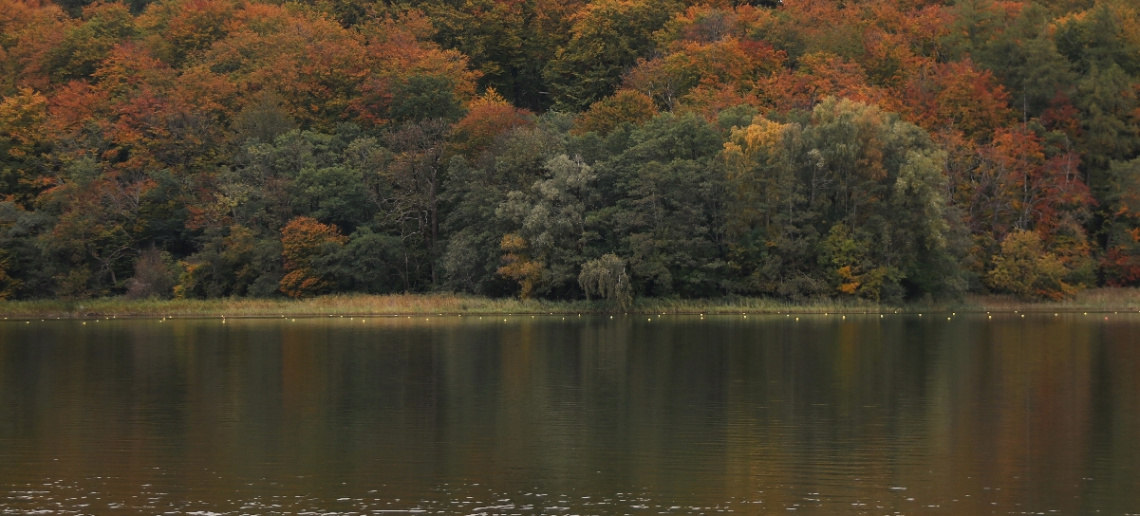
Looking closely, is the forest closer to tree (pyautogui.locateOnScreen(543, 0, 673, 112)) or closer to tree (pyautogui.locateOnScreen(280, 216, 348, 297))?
A: tree (pyautogui.locateOnScreen(280, 216, 348, 297))

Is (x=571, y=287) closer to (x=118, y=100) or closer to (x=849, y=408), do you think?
(x=118, y=100)

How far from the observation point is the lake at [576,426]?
2080 centimetres

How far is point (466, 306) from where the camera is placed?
231 ft

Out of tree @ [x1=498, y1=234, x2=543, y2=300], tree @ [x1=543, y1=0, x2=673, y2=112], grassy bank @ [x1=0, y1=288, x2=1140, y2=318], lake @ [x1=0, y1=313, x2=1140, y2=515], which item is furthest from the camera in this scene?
tree @ [x1=543, y1=0, x2=673, y2=112]

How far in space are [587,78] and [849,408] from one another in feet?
239

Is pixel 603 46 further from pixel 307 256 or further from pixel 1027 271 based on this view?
pixel 1027 271

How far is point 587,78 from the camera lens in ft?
331

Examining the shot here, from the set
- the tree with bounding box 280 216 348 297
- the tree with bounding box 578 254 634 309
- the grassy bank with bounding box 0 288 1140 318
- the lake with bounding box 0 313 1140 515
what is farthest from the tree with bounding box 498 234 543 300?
the lake with bounding box 0 313 1140 515

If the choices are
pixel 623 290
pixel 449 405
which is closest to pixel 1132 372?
pixel 449 405

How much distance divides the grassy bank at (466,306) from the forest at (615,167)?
102 cm


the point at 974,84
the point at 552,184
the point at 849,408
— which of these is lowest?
Result: the point at 849,408

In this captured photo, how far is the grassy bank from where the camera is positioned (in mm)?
69000

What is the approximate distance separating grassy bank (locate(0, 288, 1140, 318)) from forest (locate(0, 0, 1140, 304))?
3.35ft

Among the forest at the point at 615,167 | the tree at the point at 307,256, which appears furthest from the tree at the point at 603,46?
the tree at the point at 307,256
